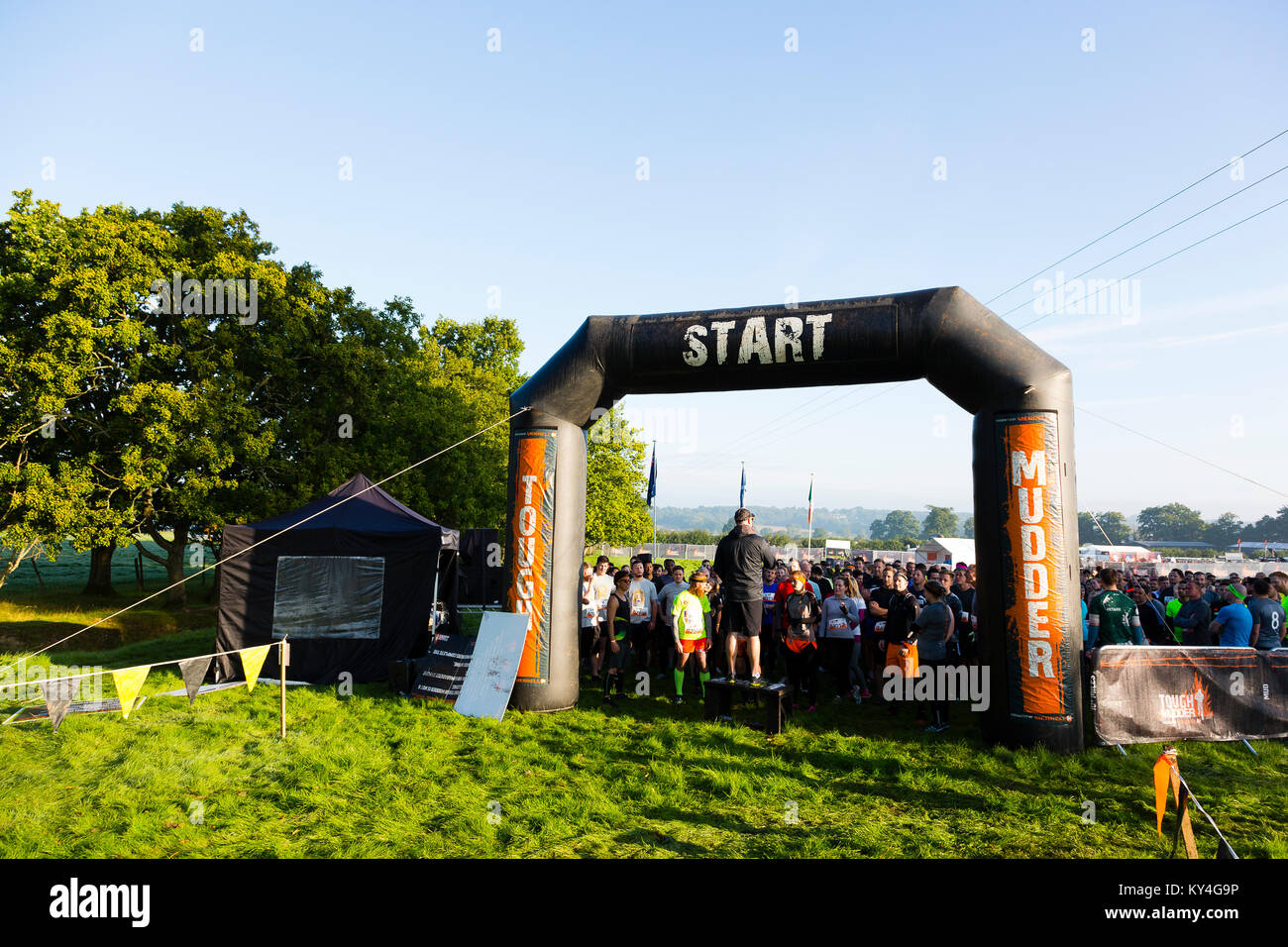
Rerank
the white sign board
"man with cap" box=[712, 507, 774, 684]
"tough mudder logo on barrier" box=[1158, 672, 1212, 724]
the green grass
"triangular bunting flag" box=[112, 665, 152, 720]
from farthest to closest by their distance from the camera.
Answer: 1. the green grass
2. the white sign board
3. "man with cap" box=[712, 507, 774, 684]
4. "tough mudder logo on barrier" box=[1158, 672, 1212, 724]
5. "triangular bunting flag" box=[112, 665, 152, 720]

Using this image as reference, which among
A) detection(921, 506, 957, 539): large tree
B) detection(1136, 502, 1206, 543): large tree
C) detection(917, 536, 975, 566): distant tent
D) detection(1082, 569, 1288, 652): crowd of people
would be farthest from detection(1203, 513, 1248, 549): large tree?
detection(1082, 569, 1288, 652): crowd of people

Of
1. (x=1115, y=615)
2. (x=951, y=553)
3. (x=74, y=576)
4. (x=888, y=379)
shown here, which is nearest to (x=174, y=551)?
(x=888, y=379)

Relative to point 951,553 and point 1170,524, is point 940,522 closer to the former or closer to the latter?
point 1170,524

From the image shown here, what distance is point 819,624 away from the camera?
970 cm

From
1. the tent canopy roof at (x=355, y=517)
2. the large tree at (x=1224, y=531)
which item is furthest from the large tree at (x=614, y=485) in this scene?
the large tree at (x=1224, y=531)

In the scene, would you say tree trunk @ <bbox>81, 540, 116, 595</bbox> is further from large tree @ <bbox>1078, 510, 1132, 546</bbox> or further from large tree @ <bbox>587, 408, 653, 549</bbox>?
large tree @ <bbox>1078, 510, 1132, 546</bbox>

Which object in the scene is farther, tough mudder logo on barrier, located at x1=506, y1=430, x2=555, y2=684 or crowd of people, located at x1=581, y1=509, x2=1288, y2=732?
tough mudder logo on barrier, located at x1=506, y1=430, x2=555, y2=684

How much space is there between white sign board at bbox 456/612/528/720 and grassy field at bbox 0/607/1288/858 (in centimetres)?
26

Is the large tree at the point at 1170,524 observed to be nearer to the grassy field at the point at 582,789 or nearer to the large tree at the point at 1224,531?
the large tree at the point at 1224,531

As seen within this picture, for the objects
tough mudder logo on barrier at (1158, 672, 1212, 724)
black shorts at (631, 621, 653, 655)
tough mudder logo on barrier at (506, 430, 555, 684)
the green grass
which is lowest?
the green grass

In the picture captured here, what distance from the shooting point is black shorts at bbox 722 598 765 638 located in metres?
8.29

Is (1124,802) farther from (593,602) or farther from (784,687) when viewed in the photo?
(593,602)

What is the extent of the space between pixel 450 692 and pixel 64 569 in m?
46.9

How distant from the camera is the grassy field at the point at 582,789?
479 centimetres
